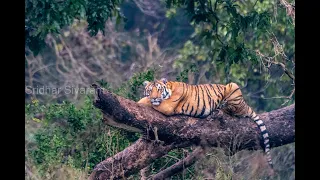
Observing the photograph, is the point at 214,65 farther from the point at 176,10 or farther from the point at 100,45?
the point at 100,45

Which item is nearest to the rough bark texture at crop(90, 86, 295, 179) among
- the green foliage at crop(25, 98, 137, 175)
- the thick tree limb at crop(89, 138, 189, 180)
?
the thick tree limb at crop(89, 138, 189, 180)

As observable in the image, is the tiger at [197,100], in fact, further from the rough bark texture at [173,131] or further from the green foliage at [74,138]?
the green foliage at [74,138]

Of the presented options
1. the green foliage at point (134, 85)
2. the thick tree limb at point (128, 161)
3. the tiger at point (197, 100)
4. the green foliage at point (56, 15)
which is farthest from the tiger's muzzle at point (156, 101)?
the green foliage at point (56, 15)

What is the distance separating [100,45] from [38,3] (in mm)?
969

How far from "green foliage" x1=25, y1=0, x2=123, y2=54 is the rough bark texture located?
0.63 m

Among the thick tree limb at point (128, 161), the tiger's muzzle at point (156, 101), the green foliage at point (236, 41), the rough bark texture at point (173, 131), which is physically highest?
the green foliage at point (236, 41)

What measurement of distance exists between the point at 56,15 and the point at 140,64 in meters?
1.00

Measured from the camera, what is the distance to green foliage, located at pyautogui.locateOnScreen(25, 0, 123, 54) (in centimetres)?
518

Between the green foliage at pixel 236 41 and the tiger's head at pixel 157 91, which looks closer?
the tiger's head at pixel 157 91

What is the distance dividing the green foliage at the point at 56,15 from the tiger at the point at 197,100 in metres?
0.71

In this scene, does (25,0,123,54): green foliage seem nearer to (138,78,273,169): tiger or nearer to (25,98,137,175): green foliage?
(25,98,137,175): green foliage

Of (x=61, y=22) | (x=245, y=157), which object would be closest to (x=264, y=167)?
(x=245, y=157)

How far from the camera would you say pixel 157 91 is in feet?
18.5

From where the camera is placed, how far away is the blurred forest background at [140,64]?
221 inches
